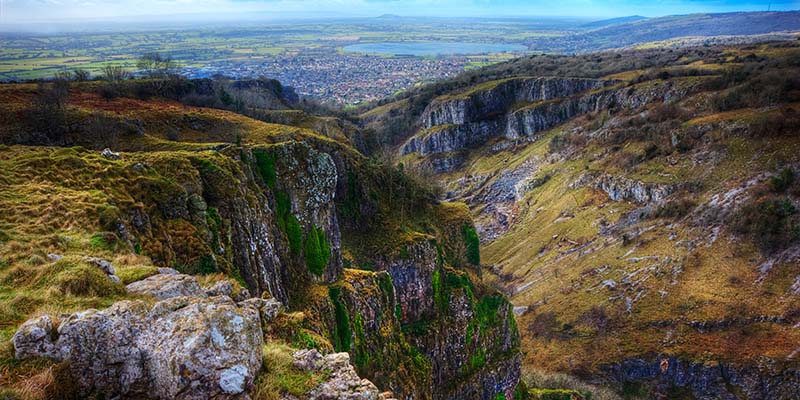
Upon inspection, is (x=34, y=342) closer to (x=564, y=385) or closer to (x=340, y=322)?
(x=340, y=322)

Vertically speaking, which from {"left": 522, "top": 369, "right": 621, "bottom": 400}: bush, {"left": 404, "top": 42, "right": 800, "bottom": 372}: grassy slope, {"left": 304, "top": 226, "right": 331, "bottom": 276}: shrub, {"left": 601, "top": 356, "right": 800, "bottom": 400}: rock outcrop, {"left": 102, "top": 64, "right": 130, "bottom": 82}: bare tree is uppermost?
{"left": 102, "top": 64, "right": 130, "bottom": 82}: bare tree

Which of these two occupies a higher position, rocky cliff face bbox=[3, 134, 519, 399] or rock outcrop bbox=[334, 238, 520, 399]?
rocky cliff face bbox=[3, 134, 519, 399]

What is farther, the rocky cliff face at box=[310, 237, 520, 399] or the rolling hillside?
the rolling hillside

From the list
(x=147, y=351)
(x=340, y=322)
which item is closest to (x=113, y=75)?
(x=340, y=322)

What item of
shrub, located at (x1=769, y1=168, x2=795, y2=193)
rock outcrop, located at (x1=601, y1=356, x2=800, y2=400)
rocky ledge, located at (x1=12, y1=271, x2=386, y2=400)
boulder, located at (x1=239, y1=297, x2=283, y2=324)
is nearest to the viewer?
rocky ledge, located at (x1=12, y1=271, x2=386, y2=400)

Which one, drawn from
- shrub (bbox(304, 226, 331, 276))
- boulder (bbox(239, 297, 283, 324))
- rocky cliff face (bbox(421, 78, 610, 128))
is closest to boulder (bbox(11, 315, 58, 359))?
boulder (bbox(239, 297, 283, 324))

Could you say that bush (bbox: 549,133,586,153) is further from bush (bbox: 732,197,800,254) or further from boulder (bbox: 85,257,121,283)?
boulder (bbox: 85,257,121,283)
